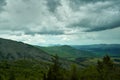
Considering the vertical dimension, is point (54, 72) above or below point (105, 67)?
above

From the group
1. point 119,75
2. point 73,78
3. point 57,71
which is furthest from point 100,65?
point 119,75

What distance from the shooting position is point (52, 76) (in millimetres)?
69438

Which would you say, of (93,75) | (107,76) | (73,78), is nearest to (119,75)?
(93,75)

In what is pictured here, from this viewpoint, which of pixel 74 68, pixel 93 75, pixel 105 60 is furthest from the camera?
pixel 93 75

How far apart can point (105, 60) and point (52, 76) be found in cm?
4022

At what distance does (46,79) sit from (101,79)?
4140 centimetres

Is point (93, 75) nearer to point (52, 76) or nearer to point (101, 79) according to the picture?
point (101, 79)

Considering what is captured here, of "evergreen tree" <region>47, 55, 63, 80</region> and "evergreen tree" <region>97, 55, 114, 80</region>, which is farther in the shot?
"evergreen tree" <region>97, 55, 114, 80</region>

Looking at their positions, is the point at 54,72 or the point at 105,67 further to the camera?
the point at 105,67

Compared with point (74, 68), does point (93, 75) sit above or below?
below

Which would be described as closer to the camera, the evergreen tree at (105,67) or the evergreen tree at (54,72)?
the evergreen tree at (54,72)

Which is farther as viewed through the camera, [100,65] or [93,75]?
[93,75]

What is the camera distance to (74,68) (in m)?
75.4

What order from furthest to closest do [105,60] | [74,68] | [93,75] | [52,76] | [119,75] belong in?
[119,75] → [93,75] → [105,60] → [74,68] → [52,76]
